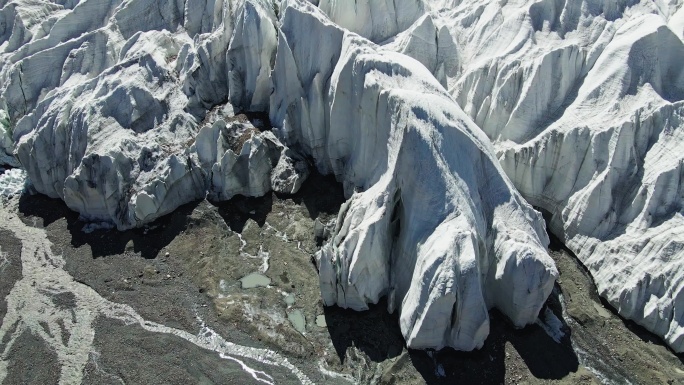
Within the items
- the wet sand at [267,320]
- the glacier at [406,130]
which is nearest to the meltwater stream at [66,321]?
the wet sand at [267,320]

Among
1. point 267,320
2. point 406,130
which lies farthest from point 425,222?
point 267,320

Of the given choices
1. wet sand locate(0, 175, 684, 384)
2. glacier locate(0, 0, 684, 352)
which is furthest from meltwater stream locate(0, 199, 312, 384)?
glacier locate(0, 0, 684, 352)

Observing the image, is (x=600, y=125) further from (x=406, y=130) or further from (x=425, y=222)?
(x=425, y=222)

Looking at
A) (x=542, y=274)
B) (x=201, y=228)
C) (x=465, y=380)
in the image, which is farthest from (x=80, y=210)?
(x=542, y=274)

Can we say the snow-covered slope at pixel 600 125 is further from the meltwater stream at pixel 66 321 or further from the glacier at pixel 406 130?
the meltwater stream at pixel 66 321

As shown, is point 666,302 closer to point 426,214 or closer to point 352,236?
point 426,214

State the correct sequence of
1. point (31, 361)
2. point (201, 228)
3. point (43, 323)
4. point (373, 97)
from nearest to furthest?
1. point (31, 361)
2. point (43, 323)
3. point (373, 97)
4. point (201, 228)
